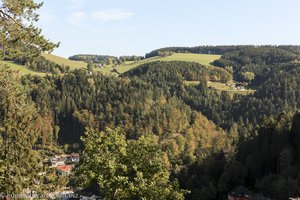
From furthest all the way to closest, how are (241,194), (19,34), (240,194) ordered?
(240,194) → (241,194) → (19,34)

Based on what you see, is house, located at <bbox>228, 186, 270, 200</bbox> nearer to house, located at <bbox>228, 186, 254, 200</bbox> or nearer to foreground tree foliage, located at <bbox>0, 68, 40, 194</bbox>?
house, located at <bbox>228, 186, 254, 200</bbox>

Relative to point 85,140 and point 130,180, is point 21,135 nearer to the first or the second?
point 85,140

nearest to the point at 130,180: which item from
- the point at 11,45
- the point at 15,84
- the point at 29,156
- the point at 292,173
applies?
the point at 29,156

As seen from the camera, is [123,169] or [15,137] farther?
[15,137]

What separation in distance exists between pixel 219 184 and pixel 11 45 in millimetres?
73257

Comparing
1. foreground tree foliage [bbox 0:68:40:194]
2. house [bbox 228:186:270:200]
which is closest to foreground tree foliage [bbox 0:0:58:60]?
foreground tree foliage [bbox 0:68:40:194]

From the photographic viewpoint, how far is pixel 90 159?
22859 millimetres

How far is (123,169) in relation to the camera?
73.6 ft

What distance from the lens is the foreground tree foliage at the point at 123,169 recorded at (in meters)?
22.0

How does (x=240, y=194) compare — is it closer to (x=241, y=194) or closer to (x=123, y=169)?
(x=241, y=194)

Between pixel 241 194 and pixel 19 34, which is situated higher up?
pixel 19 34

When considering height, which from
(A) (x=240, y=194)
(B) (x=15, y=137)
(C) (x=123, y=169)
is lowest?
(A) (x=240, y=194)

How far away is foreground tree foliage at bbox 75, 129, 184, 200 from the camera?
22016mm

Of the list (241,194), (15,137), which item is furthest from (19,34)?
(241,194)
